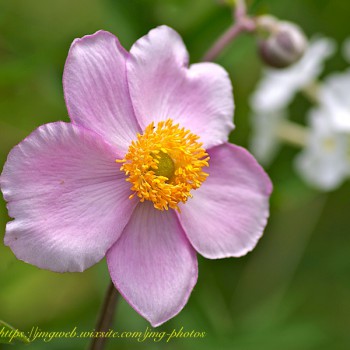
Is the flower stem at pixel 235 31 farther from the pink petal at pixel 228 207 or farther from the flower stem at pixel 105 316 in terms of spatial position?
the flower stem at pixel 105 316

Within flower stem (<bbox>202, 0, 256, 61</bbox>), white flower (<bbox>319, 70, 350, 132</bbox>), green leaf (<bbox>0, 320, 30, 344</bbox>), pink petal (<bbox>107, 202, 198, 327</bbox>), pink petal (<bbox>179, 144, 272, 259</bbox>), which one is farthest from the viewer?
white flower (<bbox>319, 70, 350, 132</bbox>)

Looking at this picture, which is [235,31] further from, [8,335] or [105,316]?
[8,335]

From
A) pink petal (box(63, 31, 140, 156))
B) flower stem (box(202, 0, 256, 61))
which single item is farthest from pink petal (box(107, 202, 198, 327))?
flower stem (box(202, 0, 256, 61))

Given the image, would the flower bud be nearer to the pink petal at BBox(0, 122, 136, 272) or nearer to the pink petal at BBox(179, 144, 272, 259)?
the pink petal at BBox(179, 144, 272, 259)

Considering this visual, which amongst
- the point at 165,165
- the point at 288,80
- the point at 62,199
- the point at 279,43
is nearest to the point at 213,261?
the point at 288,80

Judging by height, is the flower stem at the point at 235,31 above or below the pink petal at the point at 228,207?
above

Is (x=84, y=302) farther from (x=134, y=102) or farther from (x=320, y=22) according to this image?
(x=320, y=22)

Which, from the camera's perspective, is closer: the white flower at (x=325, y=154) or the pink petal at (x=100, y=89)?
the pink petal at (x=100, y=89)

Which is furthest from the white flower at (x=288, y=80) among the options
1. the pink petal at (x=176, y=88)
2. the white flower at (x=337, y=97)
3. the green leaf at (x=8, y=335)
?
the green leaf at (x=8, y=335)
